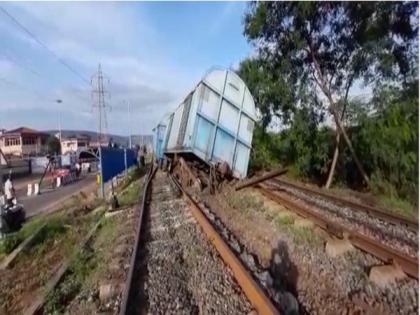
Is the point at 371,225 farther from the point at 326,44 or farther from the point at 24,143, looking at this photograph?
the point at 24,143

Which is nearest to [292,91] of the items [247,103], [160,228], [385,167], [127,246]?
[247,103]

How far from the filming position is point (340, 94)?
10.0m

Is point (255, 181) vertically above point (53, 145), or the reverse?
point (255, 181)

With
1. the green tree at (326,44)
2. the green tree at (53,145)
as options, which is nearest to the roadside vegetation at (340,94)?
the green tree at (326,44)

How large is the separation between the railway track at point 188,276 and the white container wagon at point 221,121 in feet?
12.4

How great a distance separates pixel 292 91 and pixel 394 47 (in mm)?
9026

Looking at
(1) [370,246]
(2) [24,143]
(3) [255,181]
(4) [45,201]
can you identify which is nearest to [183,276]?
(1) [370,246]

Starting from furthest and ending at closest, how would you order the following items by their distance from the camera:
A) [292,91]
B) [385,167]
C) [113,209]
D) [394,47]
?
1. [292,91]
2. [113,209]
3. [394,47]
4. [385,167]

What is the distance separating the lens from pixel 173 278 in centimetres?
528

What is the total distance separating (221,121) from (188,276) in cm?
706

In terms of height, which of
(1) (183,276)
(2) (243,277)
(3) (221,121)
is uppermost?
(3) (221,121)

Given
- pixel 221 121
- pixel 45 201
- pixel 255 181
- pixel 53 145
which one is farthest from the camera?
pixel 53 145

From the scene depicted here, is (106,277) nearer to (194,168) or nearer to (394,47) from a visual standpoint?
(394,47)

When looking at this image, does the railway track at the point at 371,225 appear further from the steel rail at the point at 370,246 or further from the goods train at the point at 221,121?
the goods train at the point at 221,121
